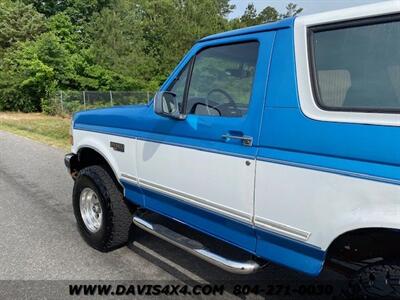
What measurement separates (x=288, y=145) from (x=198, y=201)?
93cm

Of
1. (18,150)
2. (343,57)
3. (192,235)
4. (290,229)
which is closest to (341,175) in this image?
(290,229)

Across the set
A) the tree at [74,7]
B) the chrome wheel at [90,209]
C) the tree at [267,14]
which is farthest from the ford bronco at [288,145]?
the tree at [74,7]

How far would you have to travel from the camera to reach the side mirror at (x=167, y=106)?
11.1 feet

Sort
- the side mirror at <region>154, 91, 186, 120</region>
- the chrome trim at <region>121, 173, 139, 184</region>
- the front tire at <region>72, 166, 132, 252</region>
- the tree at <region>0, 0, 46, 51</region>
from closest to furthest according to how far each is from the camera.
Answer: the side mirror at <region>154, 91, 186, 120</region> < the chrome trim at <region>121, 173, 139, 184</region> < the front tire at <region>72, 166, 132, 252</region> < the tree at <region>0, 0, 46, 51</region>

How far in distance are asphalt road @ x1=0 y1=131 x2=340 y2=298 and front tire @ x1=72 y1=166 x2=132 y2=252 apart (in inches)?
6.0

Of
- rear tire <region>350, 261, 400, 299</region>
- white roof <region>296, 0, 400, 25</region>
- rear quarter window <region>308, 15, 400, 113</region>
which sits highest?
white roof <region>296, 0, 400, 25</region>

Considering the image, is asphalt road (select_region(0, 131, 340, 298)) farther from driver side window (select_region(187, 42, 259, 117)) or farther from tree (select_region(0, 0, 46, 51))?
tree (select_region(0, 0, 46, 51))

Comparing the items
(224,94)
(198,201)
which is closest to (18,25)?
(224,94)

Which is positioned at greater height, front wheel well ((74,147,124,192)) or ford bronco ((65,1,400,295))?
ford bronco ((65,1,400,295))

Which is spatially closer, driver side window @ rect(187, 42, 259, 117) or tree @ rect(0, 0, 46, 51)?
driver side window @ rect(187, 42, 259, 117)

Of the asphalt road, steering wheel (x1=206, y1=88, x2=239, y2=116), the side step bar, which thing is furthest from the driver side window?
the asphalt road

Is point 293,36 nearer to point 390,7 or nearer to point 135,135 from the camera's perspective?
point 390,7

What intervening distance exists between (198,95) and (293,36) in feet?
3.23

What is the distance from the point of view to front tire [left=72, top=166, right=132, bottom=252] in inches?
170
